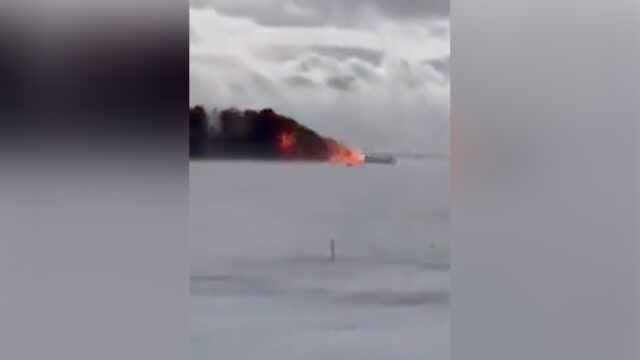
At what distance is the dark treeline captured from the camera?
2.04 m

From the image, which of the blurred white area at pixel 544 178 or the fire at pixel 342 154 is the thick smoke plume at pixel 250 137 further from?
the blurred white area at pixel 544 178

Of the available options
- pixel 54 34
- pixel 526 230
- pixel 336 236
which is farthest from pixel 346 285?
pixel 54 34

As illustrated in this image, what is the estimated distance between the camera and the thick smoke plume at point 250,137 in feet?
6.70

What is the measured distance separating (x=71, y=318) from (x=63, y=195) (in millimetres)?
252

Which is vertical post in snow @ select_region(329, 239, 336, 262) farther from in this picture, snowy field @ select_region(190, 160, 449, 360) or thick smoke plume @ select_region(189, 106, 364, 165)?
thick smoke plume @ select_region(189, 106, 364, 165)

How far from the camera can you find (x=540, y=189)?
7.02 feet

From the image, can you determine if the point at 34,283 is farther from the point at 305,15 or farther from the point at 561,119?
the point at 561,119

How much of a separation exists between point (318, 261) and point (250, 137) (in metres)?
0.30

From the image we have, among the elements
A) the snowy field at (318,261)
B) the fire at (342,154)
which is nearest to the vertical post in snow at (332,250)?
the snowy field at (318,261)

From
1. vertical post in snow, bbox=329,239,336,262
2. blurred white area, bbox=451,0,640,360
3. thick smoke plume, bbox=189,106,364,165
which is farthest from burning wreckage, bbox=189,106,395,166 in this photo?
blurred white area, bbox=451,0,640,360

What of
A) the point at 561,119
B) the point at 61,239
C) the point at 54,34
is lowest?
the point at 61,239

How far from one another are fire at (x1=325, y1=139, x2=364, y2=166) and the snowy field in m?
0.02

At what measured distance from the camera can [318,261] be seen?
6.91 feet

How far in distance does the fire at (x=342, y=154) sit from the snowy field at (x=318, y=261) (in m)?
0.02
